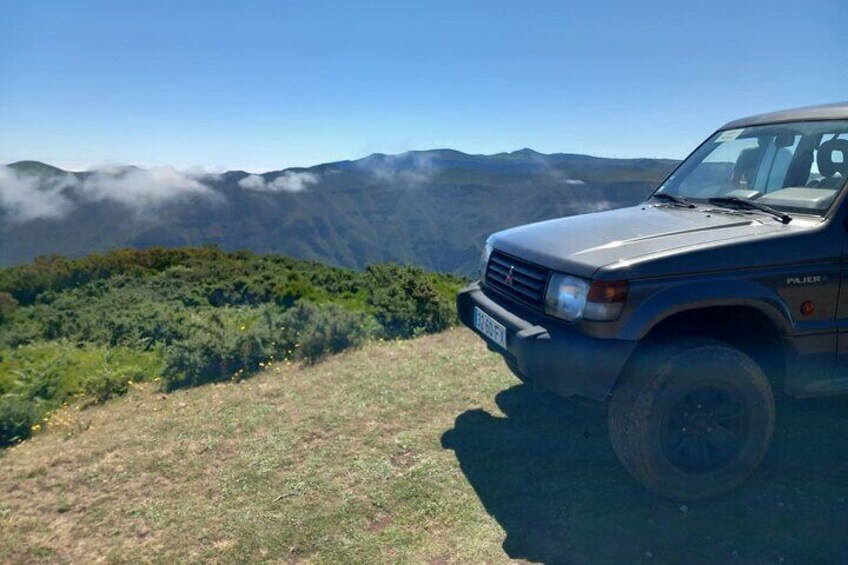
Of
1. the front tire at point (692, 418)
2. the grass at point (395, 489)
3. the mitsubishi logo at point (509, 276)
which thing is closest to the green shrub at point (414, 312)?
the grass at point (395, 489)

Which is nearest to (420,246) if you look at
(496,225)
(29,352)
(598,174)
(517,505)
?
(496,225)

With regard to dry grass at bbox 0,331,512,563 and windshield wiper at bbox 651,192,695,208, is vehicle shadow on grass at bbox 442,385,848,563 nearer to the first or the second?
dry grass at bbox 0,331,512,563

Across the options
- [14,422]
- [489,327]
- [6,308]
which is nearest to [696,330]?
[489,327]

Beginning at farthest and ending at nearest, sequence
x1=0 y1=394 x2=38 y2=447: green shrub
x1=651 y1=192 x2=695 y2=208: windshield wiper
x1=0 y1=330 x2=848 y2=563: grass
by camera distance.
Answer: x1=0 y1=394 x2=38 y2=447: green shrub, x1=651 y1=192 x2=695 y2=208: windshield wiper, x1=0 y1=330 x2=848 y2=563: grass

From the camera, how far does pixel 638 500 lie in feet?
10.6

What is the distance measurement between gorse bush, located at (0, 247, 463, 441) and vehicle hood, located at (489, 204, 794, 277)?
349 centimetres

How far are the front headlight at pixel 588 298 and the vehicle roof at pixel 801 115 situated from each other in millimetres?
2046

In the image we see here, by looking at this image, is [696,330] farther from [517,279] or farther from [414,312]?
[414,312]

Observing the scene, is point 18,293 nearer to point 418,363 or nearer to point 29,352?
point 29,352

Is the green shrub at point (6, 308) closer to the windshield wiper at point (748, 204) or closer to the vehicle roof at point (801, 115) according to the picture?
the windshield wiper at point (748, 204)

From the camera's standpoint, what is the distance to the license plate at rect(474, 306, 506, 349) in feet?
11.9

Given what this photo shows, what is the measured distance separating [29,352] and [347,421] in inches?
299

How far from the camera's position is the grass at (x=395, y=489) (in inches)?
115

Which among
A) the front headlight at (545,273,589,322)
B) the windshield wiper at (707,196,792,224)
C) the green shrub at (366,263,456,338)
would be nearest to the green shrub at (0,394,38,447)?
the green shrub at (366,263,456,338)
